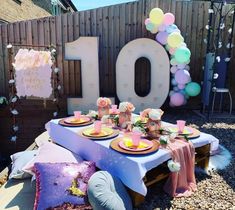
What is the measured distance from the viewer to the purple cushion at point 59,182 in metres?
1.69

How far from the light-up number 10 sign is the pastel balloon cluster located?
19cm

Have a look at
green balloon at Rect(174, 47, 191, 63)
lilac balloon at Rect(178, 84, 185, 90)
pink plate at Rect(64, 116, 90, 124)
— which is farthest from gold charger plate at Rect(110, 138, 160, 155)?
lilac balloon at Rect(178, 84, 185, 90)

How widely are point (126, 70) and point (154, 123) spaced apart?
8.49 ft

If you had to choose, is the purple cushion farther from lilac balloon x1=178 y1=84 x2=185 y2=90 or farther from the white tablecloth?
lilac balloon x1=178 y1=84 x2=185 y2=90

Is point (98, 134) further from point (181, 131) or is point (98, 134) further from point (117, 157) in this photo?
point (181, 131)

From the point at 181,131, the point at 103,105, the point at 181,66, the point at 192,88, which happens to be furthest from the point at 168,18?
the point at 181,131

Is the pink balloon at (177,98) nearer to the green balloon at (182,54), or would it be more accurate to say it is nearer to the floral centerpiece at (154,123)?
the green balloon at (182,54)

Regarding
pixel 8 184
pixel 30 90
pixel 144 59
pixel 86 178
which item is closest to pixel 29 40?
pixel 30 90

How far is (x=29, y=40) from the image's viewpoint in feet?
15.2

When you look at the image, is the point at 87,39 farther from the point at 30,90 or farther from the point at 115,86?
the point at 30,90

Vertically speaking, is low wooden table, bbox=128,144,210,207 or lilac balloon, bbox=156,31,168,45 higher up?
lilac balloon, bbox=156,31,168,45

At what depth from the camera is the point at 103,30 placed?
4738mm

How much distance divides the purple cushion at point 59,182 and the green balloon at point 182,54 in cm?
286

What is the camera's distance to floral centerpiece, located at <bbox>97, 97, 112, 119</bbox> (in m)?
2.69
